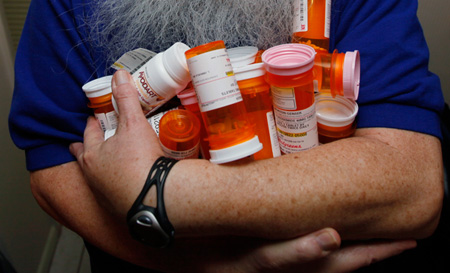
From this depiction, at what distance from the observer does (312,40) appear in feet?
2.54

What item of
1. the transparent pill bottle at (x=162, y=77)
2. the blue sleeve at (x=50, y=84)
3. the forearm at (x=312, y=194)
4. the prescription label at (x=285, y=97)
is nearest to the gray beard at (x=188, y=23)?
the blue sleeve at (x=50, y=84)

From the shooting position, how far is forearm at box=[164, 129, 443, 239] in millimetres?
608

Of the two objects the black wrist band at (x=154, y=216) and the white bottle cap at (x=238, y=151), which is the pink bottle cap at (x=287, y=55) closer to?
the white bottle cap at (x=238, y=151)

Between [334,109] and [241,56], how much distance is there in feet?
0.88

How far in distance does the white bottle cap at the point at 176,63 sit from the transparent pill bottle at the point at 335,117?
31 centimetres

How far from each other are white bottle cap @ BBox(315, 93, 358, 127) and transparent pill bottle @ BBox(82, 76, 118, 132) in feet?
1.60

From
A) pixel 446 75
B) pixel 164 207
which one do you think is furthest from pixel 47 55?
pixel 446 75

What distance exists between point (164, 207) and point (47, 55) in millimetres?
536

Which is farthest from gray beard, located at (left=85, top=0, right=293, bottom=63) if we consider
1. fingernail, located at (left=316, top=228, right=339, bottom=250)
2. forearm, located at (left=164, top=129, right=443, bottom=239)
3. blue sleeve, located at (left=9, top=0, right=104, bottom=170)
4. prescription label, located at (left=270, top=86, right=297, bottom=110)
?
fingernail, located at (left=316, top=228, right=339, bottom=250)

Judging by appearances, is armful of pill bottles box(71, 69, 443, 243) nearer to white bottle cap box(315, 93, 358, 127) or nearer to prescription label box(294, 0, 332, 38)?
white bottle cap box(315, 93, 358, 127)

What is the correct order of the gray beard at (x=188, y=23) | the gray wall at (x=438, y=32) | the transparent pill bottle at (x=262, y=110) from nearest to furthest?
the transparent pill bottle at (x=262, y=110) < the gray beard at (x=188, y=23) < the gray wall at (x=438, y=32)

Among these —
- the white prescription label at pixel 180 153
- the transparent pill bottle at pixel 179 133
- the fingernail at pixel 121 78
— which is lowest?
the white prescription label at pixel 180 153

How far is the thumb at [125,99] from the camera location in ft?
2.27

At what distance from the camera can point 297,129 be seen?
2.19 feet
